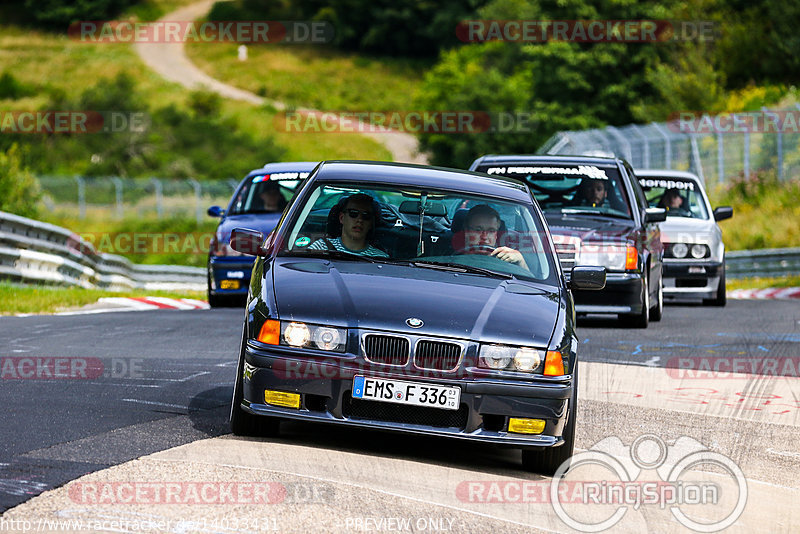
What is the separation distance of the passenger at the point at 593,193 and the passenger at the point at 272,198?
4218 millimetres

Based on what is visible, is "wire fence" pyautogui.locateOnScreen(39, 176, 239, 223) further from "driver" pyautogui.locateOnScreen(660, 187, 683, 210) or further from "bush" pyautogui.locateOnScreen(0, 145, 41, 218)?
"driver" pyautogui.locateOnScreen(660, 187, 683, 210)

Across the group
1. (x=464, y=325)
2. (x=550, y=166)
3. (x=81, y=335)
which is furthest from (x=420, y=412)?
(x=550, y=166)

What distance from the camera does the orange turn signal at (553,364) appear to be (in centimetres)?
704

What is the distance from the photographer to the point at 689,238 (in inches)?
725

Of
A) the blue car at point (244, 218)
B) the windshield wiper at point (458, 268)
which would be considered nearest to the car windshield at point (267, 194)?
the blue car at point (244, 218)

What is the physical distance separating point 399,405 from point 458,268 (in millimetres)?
1247

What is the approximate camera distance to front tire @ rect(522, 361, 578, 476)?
23.5 feet

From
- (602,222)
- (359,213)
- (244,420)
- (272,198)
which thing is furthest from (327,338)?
(272,198)

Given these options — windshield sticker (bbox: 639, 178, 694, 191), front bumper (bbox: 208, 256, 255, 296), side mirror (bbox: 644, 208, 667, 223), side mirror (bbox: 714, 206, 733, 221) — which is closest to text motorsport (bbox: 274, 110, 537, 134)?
windshield sticker (bbox: 639, 178, 694, 191)

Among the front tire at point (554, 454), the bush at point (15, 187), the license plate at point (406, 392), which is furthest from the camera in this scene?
the bush at point (15, 187)

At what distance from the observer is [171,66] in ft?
350

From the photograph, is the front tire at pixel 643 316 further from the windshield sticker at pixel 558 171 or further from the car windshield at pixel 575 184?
the windshield sticker at pixel 558 171

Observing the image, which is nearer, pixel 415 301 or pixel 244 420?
pixel 415 301

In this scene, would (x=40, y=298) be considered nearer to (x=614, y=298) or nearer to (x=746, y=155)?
(x=614, y=298)
